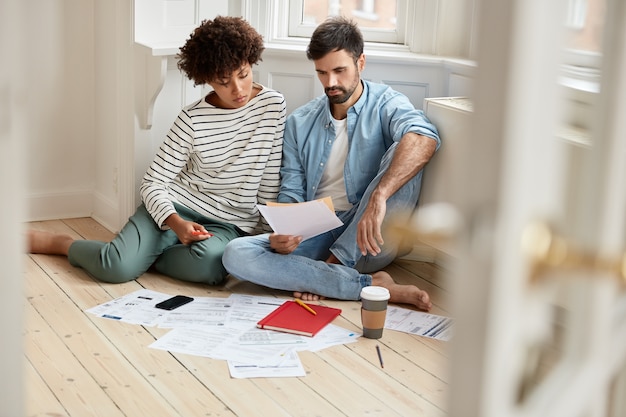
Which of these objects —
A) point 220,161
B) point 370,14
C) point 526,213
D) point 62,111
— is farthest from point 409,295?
point 526,213

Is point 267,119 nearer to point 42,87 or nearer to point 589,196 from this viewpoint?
point 42,87

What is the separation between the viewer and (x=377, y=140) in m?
3.24

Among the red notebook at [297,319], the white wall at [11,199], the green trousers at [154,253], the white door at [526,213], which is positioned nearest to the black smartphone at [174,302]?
the green trousers at [154,253]

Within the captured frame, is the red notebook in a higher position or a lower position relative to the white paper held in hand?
lower

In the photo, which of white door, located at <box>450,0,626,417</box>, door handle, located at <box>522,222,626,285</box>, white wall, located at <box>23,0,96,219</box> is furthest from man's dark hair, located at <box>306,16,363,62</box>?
door handle, located at <box>522,222,626,285</box>

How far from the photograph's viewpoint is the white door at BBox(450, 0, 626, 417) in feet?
2.11

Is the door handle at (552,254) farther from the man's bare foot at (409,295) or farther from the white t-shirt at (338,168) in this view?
the white t-shirt at (338,168)

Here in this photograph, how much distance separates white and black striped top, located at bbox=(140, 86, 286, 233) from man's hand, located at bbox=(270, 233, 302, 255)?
30 cm

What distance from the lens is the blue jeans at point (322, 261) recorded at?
3.06 metres

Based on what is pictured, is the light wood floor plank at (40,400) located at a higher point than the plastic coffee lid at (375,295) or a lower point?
lower

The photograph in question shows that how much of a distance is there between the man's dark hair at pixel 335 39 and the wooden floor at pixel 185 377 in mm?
901

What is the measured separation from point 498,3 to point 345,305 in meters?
2.46

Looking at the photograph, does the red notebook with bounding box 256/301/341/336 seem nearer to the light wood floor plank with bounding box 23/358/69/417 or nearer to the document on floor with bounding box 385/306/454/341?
the document on floor with bounding box 385/306/454/341

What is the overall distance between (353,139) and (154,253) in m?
0.85
